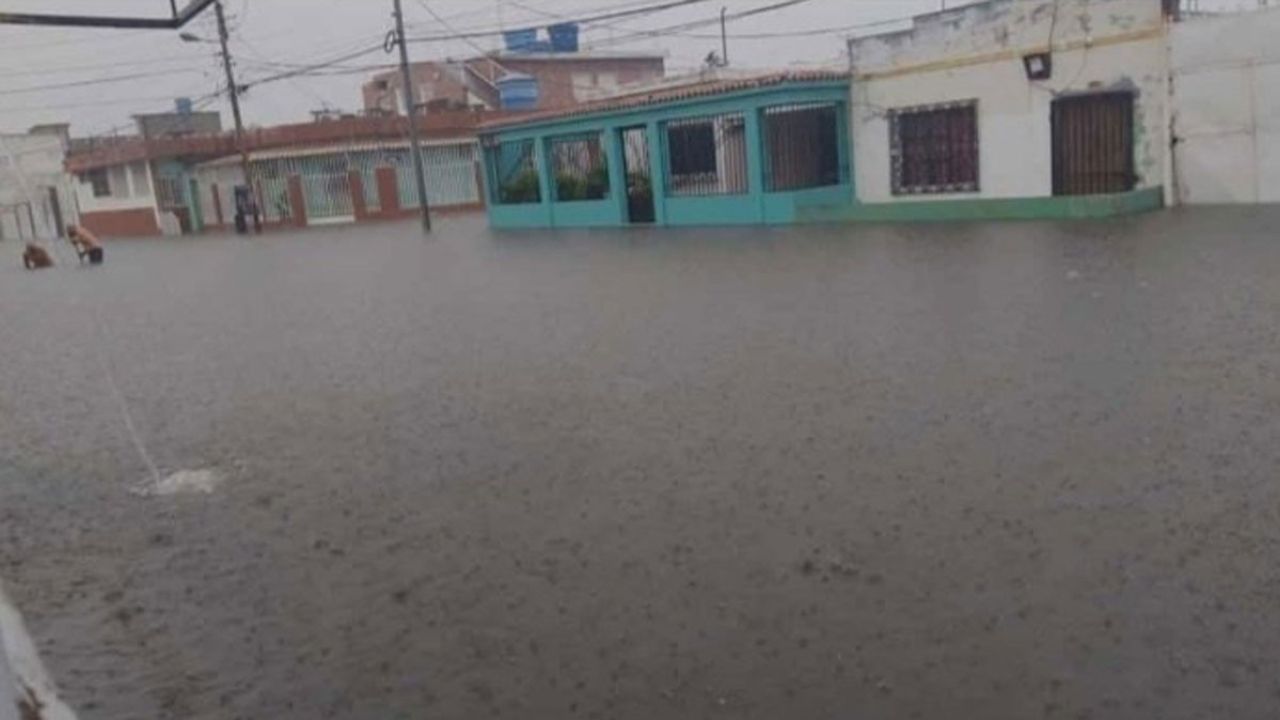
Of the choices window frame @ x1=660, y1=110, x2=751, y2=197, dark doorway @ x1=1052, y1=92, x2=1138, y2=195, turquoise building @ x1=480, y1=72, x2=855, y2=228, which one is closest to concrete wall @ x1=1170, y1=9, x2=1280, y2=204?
dark doorway @ x1=1052, y1=92, x2=1138, y2=195

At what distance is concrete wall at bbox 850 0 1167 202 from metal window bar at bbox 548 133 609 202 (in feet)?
24.4

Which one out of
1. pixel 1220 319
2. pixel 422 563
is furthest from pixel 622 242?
pixel 422 563

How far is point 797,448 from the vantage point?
555 cm

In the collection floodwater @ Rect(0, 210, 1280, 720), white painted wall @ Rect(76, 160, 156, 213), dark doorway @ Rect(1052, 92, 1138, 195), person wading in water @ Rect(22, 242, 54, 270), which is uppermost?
white painted wall @ Rect(76, 160, 156, 213)

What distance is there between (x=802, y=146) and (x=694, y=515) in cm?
1961

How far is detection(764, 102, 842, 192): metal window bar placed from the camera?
2288 centimetres

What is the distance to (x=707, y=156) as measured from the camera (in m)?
24.7

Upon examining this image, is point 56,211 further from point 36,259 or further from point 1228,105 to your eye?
point 1228,105

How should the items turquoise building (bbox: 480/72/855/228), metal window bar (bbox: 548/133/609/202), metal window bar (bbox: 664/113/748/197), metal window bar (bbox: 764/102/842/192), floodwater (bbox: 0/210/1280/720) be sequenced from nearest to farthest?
floodwater (bbox: 0/210/1280/720) → turquoise building (bbox: 480/72/855/228) → metal window bar (bbox: 764/102/842/192) → metal window bar (bbox: 664/113/748/197) → metal window bar (bbox: 548/133/609/202)

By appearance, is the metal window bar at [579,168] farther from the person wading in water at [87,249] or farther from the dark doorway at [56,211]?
the dark doorway at [56,211]

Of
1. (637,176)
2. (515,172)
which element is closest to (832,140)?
(637,176)

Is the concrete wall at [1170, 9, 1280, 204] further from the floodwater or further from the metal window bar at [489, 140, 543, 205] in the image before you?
the metal window bar at [489, 140, 543, 205]

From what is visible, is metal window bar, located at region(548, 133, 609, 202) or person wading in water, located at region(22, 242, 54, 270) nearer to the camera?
metal window bar, located at region(548, 133, 609, 202)

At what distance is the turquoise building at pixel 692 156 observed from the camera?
22.4 metres
